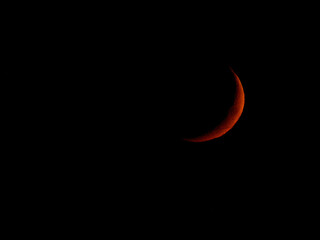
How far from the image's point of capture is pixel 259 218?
2.24 metres

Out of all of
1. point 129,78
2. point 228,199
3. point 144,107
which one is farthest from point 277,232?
point 129,78

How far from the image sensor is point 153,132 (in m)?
1.68

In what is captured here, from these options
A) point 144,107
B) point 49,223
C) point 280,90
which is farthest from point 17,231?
point 280,90

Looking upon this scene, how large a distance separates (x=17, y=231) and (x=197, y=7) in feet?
7.46

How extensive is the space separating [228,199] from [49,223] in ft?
5.09

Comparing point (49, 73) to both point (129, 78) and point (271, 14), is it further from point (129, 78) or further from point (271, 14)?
point (271, 14)

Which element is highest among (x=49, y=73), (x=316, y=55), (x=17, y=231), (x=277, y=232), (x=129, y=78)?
(x=316, y=55)

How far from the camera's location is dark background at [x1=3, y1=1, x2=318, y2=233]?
1977 millimetres

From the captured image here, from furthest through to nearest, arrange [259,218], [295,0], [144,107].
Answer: [259,218] < [295,0] < [144,107]

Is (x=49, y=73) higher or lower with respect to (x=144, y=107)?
higher

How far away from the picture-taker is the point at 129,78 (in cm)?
146

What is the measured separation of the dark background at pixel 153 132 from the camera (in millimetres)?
1977

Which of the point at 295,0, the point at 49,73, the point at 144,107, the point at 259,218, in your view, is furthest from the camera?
the point at 259,218

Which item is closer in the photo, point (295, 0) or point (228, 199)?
point (295, 0)
